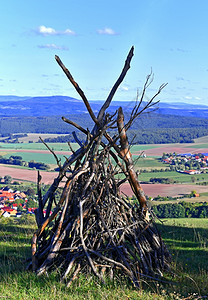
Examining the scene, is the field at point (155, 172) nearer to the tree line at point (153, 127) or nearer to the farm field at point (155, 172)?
the farm field at point (155, 172)

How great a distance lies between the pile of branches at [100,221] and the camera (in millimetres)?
5043

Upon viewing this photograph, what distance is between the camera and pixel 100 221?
17.4 ft

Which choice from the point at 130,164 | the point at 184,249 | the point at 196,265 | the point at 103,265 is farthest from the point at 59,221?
the point at 184,249

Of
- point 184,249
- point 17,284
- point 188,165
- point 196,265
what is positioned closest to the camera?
point 17,284

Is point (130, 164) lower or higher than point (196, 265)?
higher

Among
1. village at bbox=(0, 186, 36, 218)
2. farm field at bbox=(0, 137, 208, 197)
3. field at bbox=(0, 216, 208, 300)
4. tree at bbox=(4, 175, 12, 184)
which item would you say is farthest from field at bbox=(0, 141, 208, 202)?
field at bbox=(0, 216, 208, 300)

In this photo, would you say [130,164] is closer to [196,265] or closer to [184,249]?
[196,265]

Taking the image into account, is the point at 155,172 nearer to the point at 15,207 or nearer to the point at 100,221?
the point at 15,207

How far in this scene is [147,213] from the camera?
5.80 metres

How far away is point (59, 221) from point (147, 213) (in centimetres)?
136

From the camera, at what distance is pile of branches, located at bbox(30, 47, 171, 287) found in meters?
5.04

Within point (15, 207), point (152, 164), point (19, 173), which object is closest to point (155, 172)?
point (152, 164)

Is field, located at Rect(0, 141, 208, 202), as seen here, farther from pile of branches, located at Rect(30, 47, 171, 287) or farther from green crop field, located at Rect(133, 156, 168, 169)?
pile of branches, located at Rect(30, 47, 171, 287)

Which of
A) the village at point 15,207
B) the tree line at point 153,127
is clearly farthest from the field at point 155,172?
the village at point 15,207
